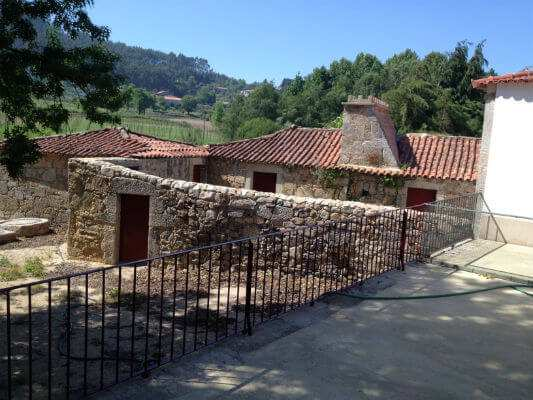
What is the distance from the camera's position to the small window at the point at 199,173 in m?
18.7

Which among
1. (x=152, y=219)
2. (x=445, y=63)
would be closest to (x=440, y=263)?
(x=152, y=219)

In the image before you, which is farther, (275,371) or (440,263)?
(440,263)

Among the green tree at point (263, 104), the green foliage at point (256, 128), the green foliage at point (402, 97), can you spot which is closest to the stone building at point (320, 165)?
the green foliage at point (402, 97)

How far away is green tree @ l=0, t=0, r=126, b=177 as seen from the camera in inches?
260

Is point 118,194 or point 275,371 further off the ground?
point 118,194

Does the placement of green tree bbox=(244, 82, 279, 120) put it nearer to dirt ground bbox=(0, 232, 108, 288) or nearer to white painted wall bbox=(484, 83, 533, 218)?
dirt ground bbox=(0, 232, 108, 288)

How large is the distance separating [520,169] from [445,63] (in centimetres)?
3159

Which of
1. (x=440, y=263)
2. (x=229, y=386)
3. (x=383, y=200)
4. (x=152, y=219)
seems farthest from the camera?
(x=383, y=200)

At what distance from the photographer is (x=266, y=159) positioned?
59.6 feet

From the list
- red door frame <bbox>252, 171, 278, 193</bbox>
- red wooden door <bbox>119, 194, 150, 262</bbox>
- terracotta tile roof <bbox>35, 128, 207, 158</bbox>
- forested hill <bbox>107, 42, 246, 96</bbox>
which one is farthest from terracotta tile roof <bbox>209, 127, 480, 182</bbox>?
forested hill <bbox>107, 42, 246, 96</bbox>

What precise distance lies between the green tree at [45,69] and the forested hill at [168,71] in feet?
325

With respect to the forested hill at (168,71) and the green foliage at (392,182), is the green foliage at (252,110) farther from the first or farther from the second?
the forested hill at (168,71)

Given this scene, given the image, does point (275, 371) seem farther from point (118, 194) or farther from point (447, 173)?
point (447, 173)

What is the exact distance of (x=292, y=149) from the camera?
1877 cm
